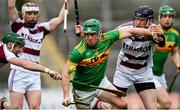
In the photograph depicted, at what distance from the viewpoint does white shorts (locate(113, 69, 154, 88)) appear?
15.5 meters

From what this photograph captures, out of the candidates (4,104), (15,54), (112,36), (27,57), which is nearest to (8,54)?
(15,54)

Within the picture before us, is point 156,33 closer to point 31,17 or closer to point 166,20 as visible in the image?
point 31,17

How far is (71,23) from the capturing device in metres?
22.3

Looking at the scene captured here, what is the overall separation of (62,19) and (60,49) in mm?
6287

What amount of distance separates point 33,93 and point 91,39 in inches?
67.0

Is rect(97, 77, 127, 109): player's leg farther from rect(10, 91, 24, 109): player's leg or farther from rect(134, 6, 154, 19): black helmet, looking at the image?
rect(10, 91, 24, 109): player's leg

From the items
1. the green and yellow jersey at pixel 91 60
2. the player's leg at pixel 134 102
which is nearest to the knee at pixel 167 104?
the green and yellow jersey at pixel 91 60

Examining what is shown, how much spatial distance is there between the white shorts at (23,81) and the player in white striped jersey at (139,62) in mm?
1367

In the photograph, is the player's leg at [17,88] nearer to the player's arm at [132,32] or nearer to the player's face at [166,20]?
the player's arm at [132,32]

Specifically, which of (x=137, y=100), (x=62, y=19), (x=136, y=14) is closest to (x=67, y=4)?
(x=62, y=19)

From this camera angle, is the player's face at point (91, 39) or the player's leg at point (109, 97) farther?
the player's leg at point (109, 97)

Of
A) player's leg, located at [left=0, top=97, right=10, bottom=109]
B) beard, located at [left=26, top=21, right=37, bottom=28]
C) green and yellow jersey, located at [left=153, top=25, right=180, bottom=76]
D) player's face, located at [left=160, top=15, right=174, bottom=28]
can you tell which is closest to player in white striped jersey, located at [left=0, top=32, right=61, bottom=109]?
beard, located at [left=26, top=21, right=37, bottom=28]

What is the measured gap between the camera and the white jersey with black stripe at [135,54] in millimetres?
15133

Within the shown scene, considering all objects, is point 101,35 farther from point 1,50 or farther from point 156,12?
point 156,12
